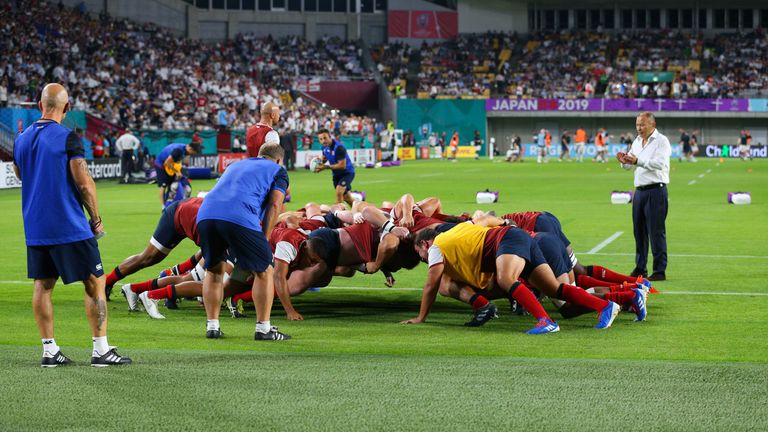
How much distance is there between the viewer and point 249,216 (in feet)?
31.8

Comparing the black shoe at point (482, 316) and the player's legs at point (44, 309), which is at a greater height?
the player's legs at point (44, 309)

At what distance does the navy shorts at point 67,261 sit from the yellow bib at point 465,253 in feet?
12.1

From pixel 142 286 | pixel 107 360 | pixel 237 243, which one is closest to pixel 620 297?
pixel 237 243

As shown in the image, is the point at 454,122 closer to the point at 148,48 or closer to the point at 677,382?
the point at 148,48

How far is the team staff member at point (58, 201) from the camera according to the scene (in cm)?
823

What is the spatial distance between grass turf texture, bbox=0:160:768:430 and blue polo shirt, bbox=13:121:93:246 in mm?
1062

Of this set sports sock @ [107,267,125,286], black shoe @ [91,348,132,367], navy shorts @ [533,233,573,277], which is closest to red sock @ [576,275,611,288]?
navy shorts @ [533,233,573,277]

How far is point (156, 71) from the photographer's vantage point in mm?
62344

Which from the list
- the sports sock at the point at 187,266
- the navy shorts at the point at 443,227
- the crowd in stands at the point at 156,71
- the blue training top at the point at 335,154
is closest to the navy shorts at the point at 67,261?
the sports sock at the point at 187,266

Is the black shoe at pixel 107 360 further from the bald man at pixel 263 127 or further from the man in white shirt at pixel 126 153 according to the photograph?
the man in white shirt at pixel 126 153

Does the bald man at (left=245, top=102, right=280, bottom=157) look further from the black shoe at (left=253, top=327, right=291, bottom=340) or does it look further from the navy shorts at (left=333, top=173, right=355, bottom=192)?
the navy shorts at (left=333, top=173, right=355, bottom=192)

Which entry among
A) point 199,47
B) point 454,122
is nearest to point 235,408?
point 199,47

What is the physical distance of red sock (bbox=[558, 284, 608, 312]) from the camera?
10.6m

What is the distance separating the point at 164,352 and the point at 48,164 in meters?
1.97
